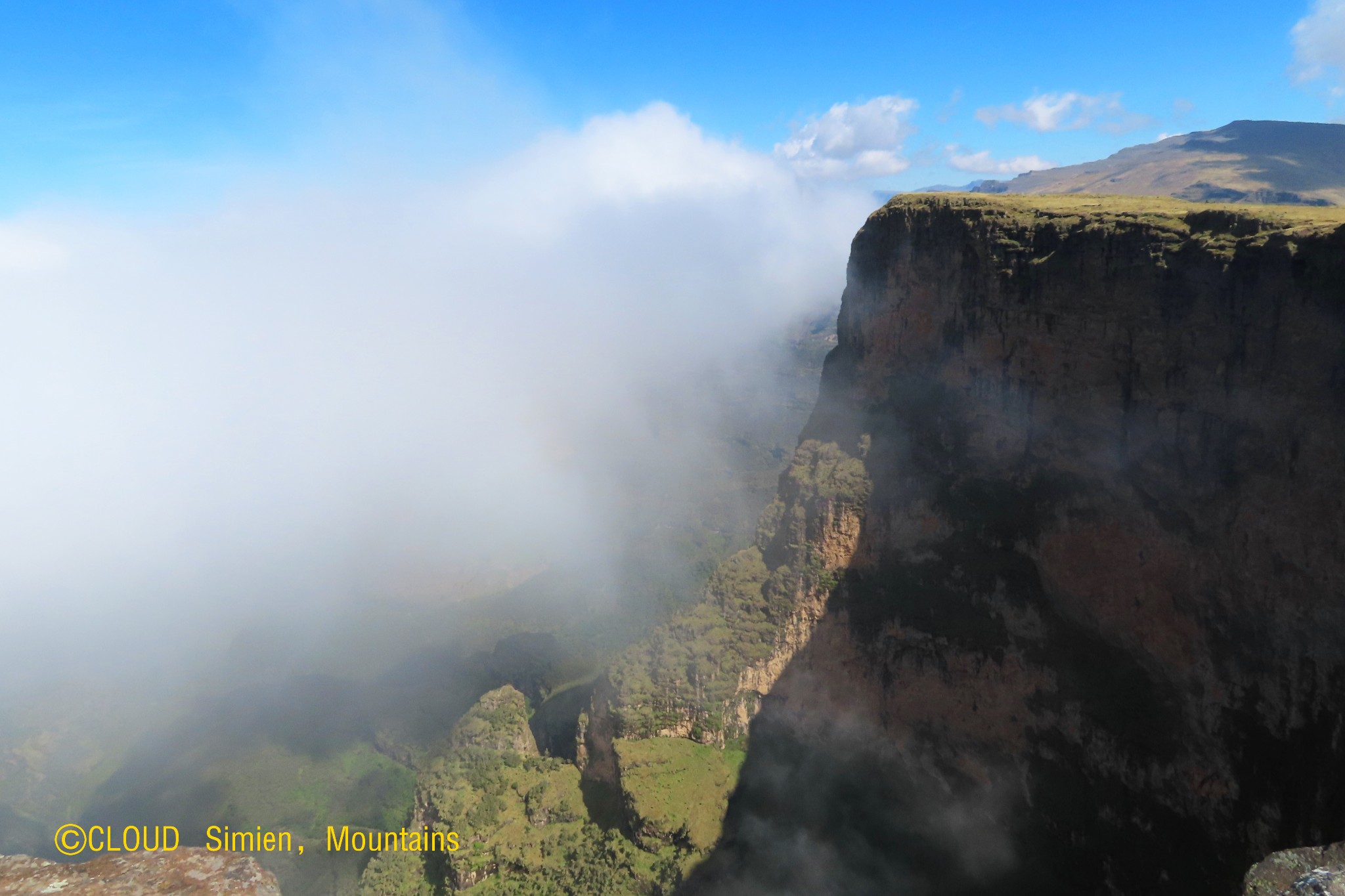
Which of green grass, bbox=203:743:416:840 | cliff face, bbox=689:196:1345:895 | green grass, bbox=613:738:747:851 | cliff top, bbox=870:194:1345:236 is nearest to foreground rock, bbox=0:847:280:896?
green grass, bbox=613:738:747:851

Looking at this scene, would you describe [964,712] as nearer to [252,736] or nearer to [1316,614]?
[1316,614]

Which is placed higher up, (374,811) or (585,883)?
(585,883)

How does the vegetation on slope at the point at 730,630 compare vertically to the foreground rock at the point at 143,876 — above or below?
below

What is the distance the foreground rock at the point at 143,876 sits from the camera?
18141mm

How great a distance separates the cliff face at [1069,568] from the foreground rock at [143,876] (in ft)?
79.8

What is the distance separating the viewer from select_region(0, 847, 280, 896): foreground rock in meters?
18.1

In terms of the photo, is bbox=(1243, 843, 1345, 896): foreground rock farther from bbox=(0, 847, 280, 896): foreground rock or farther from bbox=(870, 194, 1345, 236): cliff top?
bbox=(0, 847, 280, 896): foreground rock

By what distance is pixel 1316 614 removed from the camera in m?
28.0

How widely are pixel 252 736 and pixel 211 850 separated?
7449 cm

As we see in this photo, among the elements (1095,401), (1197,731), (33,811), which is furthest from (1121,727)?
(33,811)

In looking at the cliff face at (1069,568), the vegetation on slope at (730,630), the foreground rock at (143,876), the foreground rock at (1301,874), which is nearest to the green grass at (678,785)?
the vegetation on slope at (730,630)

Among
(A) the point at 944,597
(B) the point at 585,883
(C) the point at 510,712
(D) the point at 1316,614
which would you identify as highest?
(D) the point at 1316,614

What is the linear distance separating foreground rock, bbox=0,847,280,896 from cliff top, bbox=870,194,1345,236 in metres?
42.7

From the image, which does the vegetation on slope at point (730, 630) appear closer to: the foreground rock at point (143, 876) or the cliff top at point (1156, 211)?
the cliff top at point (1156, 211)
